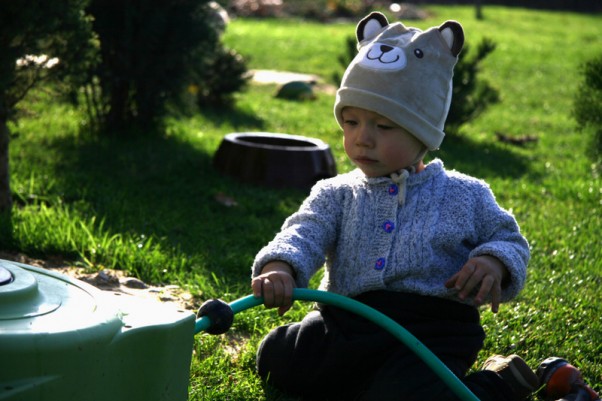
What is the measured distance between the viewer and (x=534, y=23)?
2109 centimetres

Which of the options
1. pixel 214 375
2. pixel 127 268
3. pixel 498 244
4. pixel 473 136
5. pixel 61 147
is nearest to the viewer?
pixel 498 244

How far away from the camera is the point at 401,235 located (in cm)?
273

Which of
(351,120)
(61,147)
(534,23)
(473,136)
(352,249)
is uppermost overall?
(351,120)

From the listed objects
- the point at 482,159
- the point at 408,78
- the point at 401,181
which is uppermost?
the point at 408,78

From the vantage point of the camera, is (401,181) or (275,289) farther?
(401,181)

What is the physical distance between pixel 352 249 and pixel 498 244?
0.46 m

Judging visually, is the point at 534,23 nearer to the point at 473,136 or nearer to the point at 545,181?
the point at 473,136

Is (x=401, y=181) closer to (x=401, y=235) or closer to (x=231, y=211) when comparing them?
(x=401, y=235)

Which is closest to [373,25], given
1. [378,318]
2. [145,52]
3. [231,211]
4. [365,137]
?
[365,137]

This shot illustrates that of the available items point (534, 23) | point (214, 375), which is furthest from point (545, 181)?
point (534, 23)

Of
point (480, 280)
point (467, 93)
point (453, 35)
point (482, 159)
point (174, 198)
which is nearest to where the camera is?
point (480, 280)

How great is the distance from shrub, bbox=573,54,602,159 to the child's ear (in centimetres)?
220

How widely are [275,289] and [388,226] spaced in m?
0.49

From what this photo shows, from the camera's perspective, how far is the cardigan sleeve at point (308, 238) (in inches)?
103
